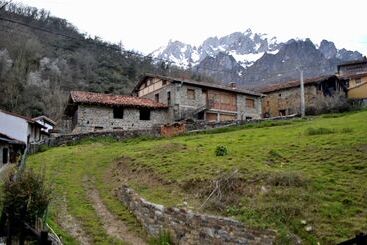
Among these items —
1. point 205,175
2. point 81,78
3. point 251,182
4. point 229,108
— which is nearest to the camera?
point 251,182

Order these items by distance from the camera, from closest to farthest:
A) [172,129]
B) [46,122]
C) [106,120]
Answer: [172,129] → [106,120] → [46,122]

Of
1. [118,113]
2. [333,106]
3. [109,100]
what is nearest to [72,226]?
[109,100]

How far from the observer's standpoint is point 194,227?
11719 mm

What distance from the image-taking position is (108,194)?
1652cm

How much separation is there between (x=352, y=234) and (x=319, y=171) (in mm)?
3997

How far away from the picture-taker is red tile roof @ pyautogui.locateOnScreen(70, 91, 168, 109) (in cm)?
3353

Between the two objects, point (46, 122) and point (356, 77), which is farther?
point (356, 77)

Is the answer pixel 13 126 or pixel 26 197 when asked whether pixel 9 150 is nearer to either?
pixel 13 126

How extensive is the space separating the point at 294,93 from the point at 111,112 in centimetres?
2012

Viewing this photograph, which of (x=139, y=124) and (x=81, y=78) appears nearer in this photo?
(x=139, y=124)

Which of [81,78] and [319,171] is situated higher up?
[81,78]

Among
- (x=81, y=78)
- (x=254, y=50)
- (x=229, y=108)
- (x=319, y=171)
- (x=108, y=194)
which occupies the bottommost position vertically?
(x=108, y=194)

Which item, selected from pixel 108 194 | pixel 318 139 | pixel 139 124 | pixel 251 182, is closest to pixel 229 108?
pixel 139 124

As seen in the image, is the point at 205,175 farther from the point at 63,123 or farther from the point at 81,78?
the point at 81,78
